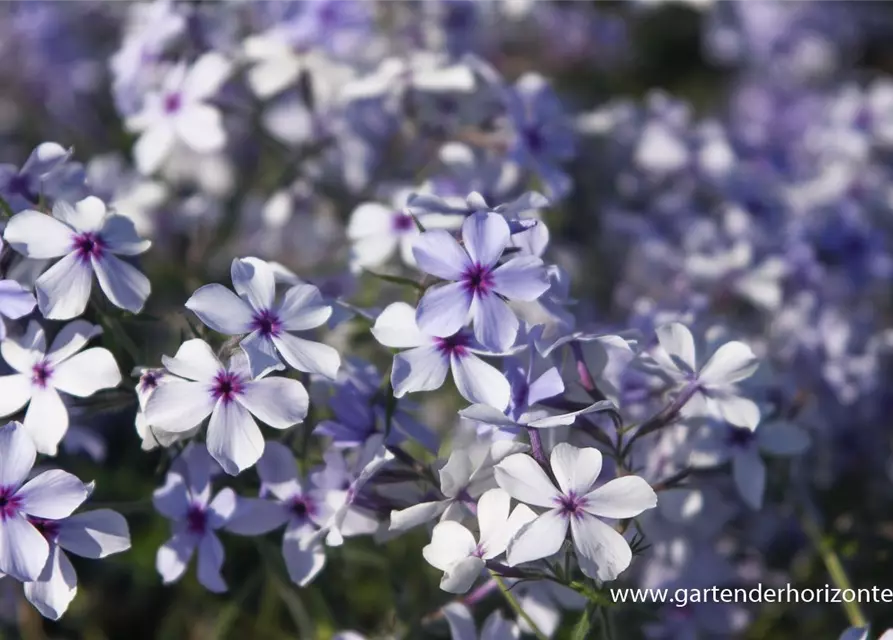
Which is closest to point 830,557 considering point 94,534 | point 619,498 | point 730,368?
point 730,368

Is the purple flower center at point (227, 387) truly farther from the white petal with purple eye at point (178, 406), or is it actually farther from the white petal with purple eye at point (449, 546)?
the white petal with purple eye at point (449, 546)

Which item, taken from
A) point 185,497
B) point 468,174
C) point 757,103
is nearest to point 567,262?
point 468,174

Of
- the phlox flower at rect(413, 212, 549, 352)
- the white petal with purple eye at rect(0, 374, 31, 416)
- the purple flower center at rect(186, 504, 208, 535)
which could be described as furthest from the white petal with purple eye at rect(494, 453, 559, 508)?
the white petal with purple eye at rect(0, 374, 31, 416)

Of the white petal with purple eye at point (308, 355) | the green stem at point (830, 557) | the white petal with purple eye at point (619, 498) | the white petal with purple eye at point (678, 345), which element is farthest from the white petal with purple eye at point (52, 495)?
the green stem at point (830, 557)

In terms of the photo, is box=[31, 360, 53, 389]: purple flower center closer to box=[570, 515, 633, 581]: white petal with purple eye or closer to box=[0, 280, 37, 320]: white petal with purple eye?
box=[0, 280, 37, 320]: white petal with purple eye

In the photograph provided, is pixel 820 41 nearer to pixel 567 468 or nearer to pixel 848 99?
pixel 848 99

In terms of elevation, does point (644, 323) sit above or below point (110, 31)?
above
